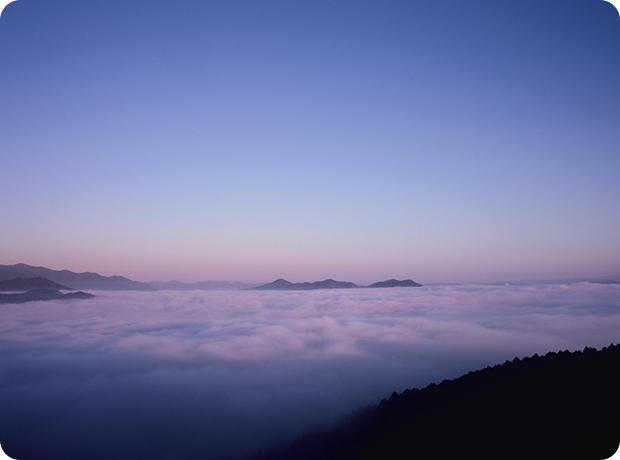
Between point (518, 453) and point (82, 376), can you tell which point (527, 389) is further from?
point (82, 376)

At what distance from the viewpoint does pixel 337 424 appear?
2265 inches

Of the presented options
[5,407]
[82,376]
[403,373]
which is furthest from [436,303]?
[5,407]

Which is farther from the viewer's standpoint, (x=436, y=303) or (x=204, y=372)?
(x=436, y=303)

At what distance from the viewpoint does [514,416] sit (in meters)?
28.3

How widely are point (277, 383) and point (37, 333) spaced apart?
11307cm

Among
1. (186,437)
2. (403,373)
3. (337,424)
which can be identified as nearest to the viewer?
(337,424)

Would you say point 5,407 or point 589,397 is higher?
point 589,397

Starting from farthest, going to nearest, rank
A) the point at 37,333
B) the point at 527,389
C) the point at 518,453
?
the point at 37,333
the point at 527,389
the point at 518,453

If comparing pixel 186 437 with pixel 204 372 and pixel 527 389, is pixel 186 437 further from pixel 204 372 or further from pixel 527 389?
pixel 527 389

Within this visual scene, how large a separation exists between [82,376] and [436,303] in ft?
590

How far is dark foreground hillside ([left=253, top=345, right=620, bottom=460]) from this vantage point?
70.9ft

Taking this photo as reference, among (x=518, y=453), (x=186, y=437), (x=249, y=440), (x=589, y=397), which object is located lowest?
(x=186, y=437)

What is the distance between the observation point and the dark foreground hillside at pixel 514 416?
70.9 ft

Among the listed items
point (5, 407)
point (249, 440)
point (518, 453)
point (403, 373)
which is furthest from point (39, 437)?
point (518, 453)
